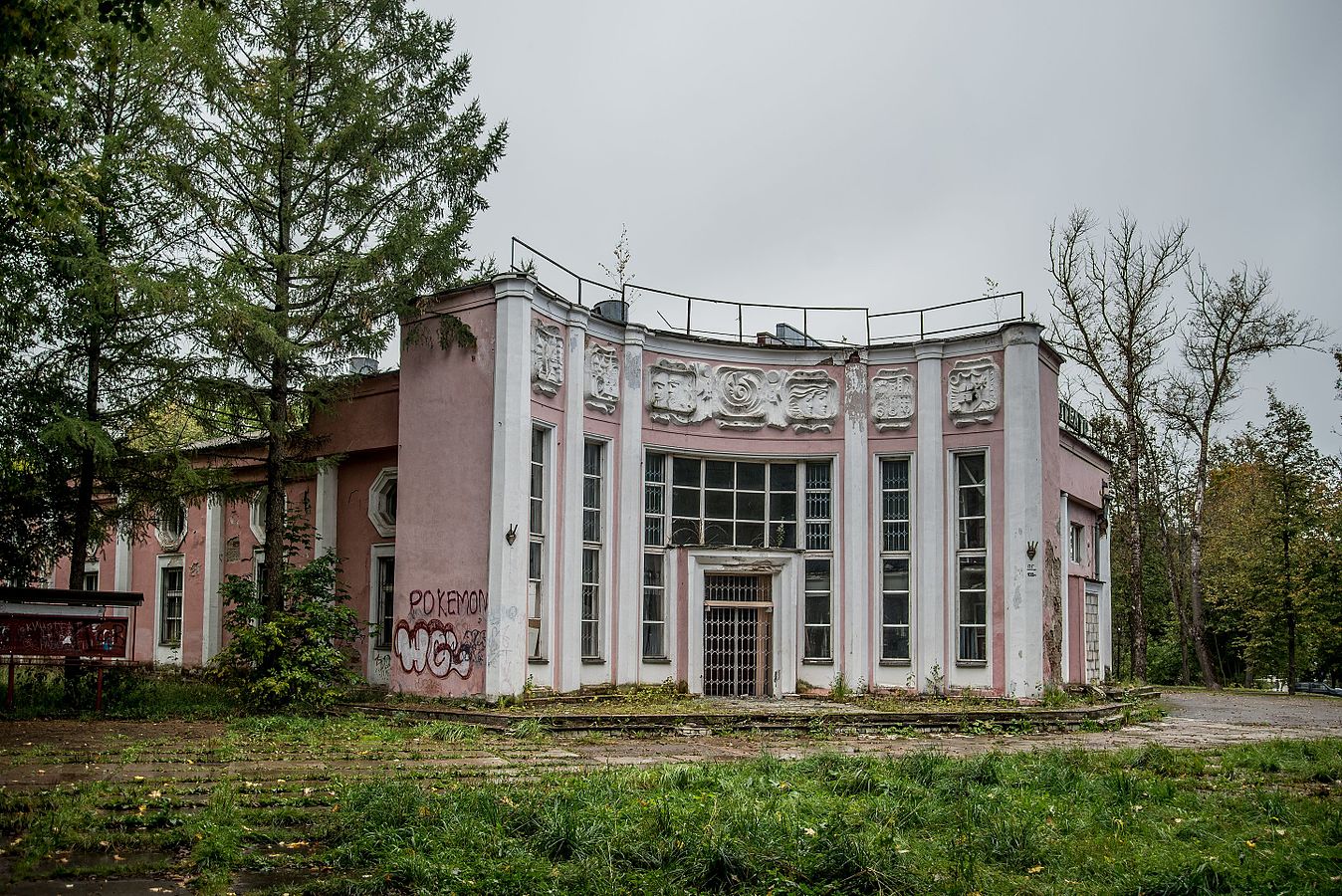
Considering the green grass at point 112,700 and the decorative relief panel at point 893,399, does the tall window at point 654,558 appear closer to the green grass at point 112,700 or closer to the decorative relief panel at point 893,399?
the decorative relief panel at point 893,399

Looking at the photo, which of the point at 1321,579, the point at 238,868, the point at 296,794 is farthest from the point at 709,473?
the point at 1321,579

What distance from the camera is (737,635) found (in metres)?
22.0

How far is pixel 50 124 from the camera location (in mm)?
17188

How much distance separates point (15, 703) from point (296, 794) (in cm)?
1019

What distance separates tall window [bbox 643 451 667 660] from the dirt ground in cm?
521

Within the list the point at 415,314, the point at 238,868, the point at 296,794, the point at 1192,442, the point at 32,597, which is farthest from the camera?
the point at 1192,442

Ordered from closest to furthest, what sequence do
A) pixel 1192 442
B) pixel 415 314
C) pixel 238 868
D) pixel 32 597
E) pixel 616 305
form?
pixel 238 868
pixel 32 597
pixel 415 314
pixel 616 305
pixel 1192 442

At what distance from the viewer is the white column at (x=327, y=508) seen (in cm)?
2195

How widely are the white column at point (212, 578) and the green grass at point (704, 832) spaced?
16584mm

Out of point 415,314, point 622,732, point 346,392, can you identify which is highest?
point 415,314

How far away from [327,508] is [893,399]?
11923 mm

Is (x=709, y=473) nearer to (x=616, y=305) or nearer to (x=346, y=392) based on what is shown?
(x=616, y=305)

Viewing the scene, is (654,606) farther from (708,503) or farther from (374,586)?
(374,586)

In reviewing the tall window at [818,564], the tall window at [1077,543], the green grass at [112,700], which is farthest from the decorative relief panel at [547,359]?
the tall window at [1077,543]
